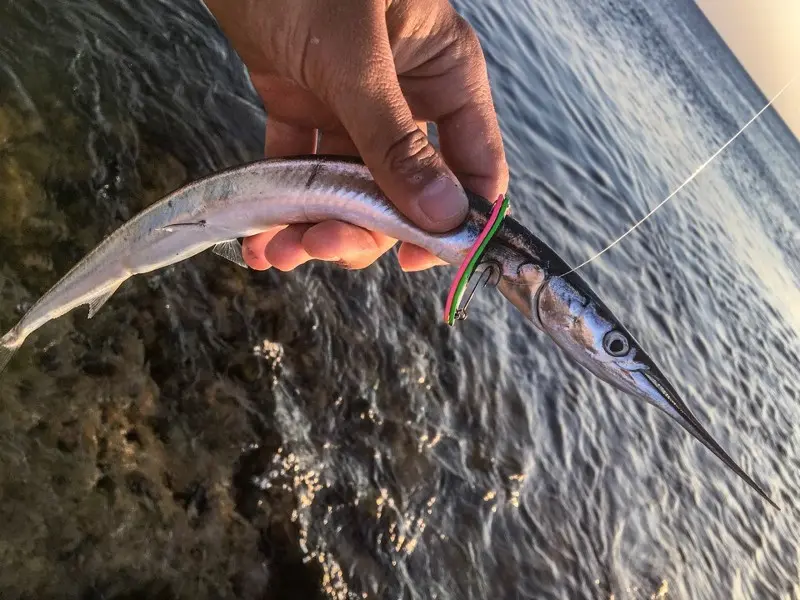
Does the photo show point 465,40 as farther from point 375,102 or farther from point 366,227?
point 366,227

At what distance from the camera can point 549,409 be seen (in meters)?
7.59

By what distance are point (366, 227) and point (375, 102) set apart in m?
0.65

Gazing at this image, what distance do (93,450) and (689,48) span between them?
49476 millimetres

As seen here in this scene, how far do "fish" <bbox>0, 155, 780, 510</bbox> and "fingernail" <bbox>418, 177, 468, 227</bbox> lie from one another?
0.31ft

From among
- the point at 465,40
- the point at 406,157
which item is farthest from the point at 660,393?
the point at 465,40

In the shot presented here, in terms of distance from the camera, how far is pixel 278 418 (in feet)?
17.6

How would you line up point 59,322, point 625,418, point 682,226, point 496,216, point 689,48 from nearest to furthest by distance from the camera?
1. point 496,216
2. point 59,322
3. point 625,418
4. point 682,226
5. point 689,48

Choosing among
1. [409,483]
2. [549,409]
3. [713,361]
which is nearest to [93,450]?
[409,483]

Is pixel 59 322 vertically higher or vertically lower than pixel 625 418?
higher

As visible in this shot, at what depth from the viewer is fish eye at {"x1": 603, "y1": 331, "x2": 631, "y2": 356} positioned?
8.75 feet

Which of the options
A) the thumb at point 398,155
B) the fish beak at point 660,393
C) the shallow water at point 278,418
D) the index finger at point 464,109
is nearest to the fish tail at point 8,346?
the shallow water at point 278,418

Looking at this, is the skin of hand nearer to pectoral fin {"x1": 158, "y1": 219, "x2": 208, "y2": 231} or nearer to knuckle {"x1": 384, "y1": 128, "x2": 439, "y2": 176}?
knuckle {"x1": 384, "y1": 128, "x2": 439, "y2": 176}

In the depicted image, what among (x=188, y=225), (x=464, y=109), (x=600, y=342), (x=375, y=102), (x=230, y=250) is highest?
(x=375, y=102)

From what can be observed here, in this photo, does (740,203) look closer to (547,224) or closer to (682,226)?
(682,226)
